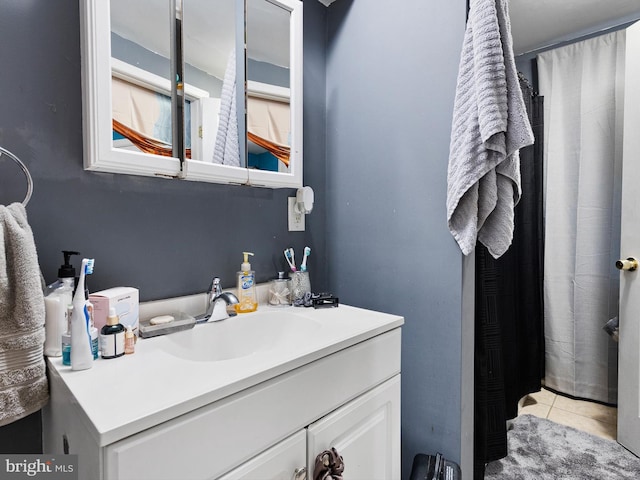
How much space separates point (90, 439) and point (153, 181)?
0.67 meters

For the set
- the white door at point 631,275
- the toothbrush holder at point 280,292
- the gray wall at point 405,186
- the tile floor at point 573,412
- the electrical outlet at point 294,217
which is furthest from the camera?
the tile floor at point 573,412

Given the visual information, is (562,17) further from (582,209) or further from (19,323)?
(19,323)

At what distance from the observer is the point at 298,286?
1265mm

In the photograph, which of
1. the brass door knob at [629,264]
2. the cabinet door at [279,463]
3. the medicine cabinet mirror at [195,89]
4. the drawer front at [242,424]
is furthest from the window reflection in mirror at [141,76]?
the brass door knob at [629,264]

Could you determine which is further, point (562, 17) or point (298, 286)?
point (562, 17)

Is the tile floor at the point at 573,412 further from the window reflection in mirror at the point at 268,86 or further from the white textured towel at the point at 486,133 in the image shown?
the window reflection in mirror at the point at 268,86

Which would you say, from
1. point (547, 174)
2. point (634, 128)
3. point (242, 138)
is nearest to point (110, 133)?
point (242, 138)

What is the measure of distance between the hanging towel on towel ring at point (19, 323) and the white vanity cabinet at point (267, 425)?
0.13ft

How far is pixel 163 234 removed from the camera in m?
1.03

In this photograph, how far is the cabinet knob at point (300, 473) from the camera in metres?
0.77

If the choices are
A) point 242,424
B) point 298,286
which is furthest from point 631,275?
point 242,424

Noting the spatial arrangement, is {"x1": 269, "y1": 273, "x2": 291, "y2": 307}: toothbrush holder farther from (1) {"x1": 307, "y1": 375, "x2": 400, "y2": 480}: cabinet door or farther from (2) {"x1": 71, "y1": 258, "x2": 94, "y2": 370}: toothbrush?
(2) {"x1": 71, "y1": 258, "x2": 94, "y2": 370}: toothbrush

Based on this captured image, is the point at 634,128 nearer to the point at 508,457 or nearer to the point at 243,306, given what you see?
the point at 508,457

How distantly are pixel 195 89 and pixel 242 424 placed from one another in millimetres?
896
